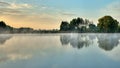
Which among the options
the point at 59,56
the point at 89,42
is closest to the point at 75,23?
the point at 89,42

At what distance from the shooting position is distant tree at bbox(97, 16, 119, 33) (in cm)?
3034

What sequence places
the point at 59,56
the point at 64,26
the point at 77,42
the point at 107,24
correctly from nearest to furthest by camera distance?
Result: 1. the point at 59,56
2. the point at 77,42
3. the point at 64,26
4. the point at 107,24

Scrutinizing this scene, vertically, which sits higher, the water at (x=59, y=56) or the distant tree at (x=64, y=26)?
the distant tree at (x=64, y=26)

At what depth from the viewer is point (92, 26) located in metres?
29.2

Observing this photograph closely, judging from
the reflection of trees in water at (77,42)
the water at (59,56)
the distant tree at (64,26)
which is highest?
the distant tree at (64,26)

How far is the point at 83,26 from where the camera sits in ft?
91.9

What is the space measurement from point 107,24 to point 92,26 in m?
2.79

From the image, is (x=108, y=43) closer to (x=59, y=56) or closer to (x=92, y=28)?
(x=59, y=56)

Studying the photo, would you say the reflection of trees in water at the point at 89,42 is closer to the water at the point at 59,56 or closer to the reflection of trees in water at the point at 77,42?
the reflection of trees in water at the point at 77,42

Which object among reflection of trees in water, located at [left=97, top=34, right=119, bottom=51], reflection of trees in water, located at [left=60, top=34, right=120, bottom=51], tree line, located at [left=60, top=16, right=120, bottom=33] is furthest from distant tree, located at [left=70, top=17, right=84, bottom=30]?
reflection of trees in water, located at [left=97, top=34, right=119, bottom=51]

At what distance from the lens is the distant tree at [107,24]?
3034cm

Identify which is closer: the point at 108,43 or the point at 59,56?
the point at 59,56

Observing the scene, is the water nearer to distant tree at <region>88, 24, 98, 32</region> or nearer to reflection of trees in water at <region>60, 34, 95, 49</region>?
reflection of trees in water at <region>60, 34, 95, 49</region>

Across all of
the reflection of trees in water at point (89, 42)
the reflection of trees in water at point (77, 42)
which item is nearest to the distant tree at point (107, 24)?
the reflection of trees in water at point (89, 42)
